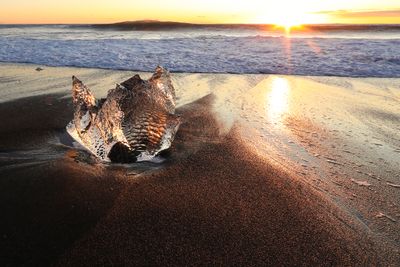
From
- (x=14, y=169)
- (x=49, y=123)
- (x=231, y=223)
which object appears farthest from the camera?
(x=49, y=123)

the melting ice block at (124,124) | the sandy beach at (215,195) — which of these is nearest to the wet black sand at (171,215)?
the sandy beach at (215,195)

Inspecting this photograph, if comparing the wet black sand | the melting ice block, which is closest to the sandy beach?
the wet black sand

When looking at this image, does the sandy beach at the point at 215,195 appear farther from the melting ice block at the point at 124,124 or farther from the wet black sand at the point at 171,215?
the melting ice block at the point at 124,124

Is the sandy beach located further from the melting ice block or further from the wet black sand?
the melting ice block

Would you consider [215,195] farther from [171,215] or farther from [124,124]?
[124,124]

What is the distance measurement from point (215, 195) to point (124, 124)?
1.04 metres

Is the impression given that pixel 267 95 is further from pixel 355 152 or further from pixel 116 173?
pixel 116 173

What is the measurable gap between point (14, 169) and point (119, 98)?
96 centimetres

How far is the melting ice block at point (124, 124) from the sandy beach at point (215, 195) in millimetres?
120

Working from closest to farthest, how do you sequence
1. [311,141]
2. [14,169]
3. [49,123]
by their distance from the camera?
[14,169]
[311,141]
[49,123]

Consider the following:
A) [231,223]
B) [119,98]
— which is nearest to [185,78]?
[119,98]

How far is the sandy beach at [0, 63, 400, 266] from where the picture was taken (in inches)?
76.2

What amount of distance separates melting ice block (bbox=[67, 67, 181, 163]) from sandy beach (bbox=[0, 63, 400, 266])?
120mm

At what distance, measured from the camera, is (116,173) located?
106 inches
